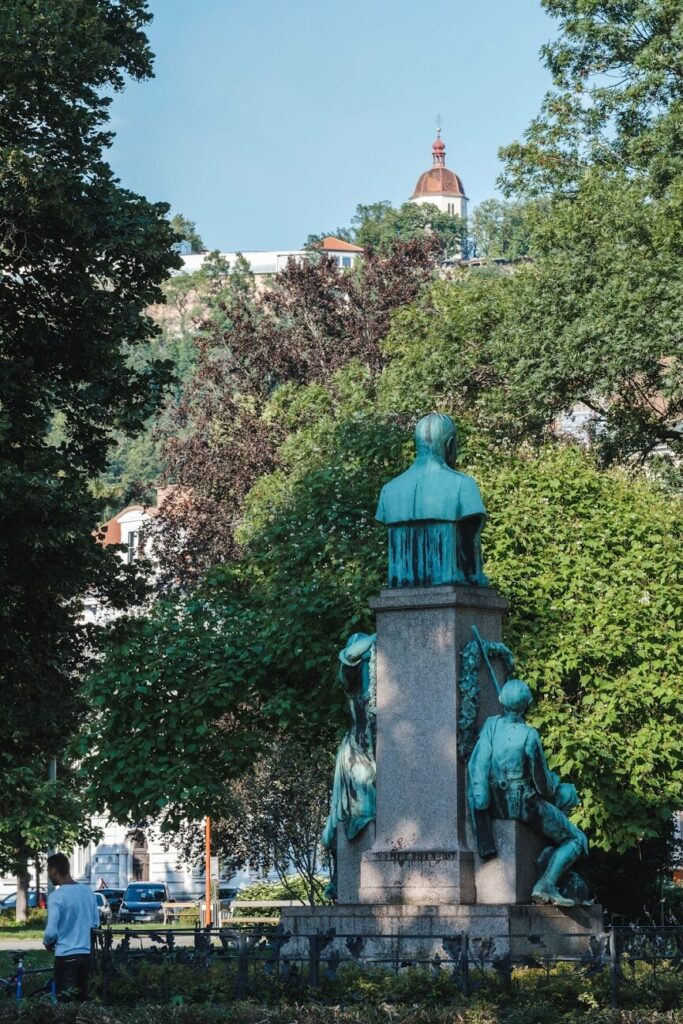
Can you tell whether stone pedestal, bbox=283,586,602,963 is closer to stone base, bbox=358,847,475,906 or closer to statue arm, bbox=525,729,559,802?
stone base, bbox=358,847,475,906

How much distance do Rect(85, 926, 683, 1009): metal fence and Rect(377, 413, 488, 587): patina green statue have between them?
3.17 m

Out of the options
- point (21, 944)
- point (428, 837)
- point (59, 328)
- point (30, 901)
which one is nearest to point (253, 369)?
point (21, 944)

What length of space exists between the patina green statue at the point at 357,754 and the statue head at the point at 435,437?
1709 mm

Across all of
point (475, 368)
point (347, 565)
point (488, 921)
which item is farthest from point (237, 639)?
point (488, 921)

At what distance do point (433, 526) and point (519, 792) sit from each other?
2458mm

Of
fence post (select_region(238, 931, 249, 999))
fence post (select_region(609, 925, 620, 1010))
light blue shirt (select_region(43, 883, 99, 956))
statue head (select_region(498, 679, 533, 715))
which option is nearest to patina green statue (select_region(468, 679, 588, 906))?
statue head (select_region(498, 679, 533, 715))

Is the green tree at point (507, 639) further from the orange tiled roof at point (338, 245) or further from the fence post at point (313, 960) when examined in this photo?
the orange tiled roof at point (338, 245)

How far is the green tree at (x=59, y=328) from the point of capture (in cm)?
2161

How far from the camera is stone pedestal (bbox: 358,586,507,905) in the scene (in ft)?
50.9

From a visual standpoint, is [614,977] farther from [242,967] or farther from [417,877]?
[417,877]

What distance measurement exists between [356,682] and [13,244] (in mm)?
8591

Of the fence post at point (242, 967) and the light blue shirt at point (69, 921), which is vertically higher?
the light blue shirt at point (69, 921)

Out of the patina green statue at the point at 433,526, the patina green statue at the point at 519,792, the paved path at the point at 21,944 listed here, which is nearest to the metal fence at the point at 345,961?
the patina green statue at the point at 519,792

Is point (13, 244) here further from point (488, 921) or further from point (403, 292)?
point (403, 292)
